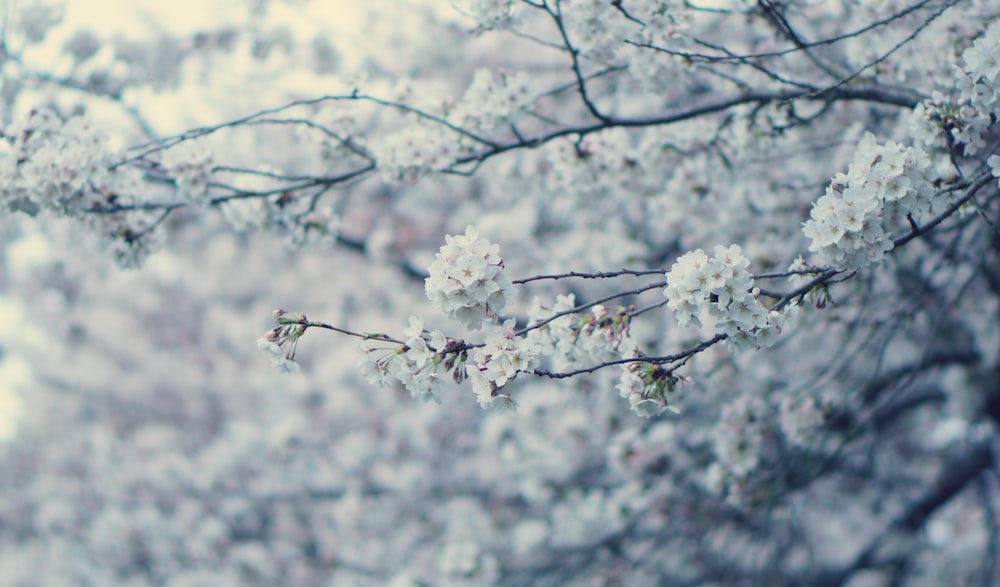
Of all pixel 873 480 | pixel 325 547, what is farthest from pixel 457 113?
pixel 325 547

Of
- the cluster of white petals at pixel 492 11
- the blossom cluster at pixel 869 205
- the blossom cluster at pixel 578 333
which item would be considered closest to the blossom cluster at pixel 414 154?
the cluster of white petals at pixel 492 11

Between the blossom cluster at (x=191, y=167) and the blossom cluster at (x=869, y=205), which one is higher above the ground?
the blossom cluster at (x=191, y=167)

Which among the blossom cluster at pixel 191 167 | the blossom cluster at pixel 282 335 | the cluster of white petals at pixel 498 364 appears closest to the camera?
the cluster of white petals at pixel 498 364

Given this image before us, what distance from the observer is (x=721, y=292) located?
82.8 inches

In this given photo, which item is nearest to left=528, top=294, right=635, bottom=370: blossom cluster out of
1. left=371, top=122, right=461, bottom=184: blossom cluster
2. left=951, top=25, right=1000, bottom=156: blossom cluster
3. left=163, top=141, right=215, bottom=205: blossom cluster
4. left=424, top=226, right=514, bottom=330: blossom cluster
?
left=424, top=226, right=514, bottom=330: blossom cluster

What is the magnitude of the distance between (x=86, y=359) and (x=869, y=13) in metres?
12.2

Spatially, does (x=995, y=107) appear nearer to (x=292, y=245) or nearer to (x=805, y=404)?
(x=805, y=404)

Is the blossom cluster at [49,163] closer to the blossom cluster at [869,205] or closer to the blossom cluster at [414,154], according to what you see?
the blossom cluster at [414,154]

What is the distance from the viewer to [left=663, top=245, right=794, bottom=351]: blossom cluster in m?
2.09

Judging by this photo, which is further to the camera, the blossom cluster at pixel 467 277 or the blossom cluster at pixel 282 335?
the blossom cluster at pixel 282 335

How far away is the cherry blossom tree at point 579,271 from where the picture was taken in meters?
2.41

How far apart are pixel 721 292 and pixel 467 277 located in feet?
2.18

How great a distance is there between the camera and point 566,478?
223 inches

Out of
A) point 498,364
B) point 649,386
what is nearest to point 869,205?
point 649,386
